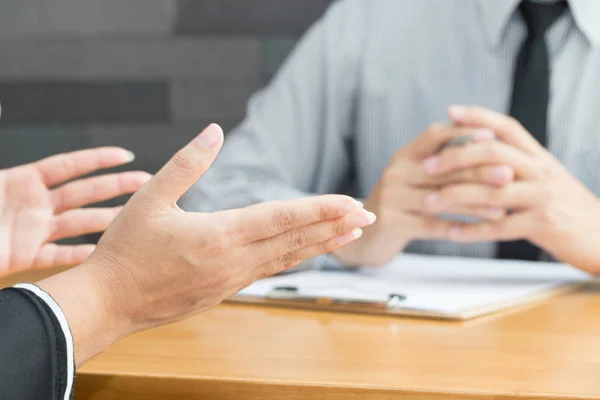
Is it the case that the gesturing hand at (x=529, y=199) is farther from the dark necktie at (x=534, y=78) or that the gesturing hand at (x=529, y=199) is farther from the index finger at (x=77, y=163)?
the index finger at (x=77, y=163)

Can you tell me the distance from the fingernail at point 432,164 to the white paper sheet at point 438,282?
0.48ft

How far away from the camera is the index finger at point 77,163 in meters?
0.99

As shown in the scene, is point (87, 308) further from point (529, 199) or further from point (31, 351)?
point (529, 199)

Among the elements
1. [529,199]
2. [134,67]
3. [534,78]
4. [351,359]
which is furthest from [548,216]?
[134,67]

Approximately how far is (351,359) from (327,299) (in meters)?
0.22

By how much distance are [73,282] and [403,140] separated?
3.40ft

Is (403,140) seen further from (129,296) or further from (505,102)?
(129,296)

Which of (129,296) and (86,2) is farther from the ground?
(86,2)

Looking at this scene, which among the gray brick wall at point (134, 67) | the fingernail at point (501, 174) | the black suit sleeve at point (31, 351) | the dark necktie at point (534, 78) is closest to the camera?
the black suit sleeve at point (31, 351)

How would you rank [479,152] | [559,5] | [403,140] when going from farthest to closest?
[403,140] < [559,5] < [479,152]

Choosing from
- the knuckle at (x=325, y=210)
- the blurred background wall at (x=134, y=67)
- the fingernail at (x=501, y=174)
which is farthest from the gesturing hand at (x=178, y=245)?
the blurred background wall at (x=134, y=67)

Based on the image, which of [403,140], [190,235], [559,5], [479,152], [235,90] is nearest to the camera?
[190,235]

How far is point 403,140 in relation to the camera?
1.66 m

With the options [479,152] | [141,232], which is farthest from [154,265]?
[479,152]
